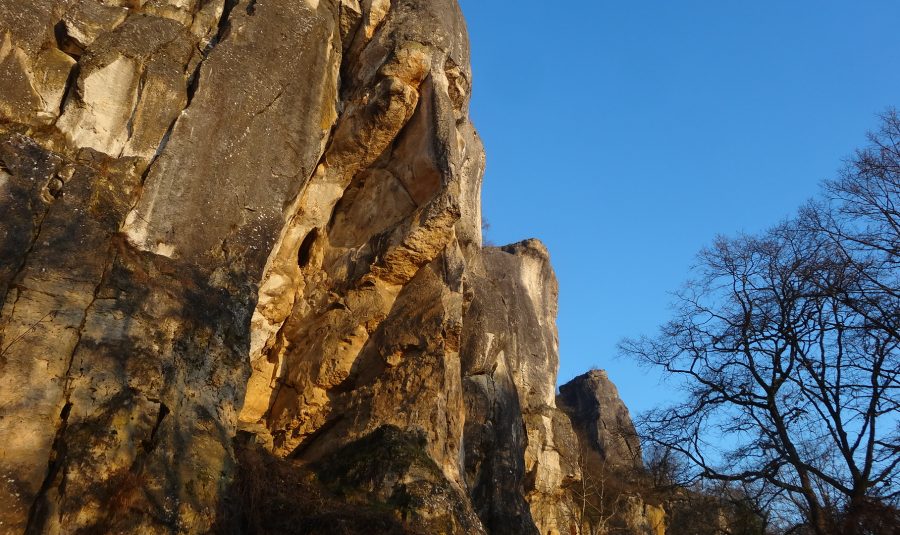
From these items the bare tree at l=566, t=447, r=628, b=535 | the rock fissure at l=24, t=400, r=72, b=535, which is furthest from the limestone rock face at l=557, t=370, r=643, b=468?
the rock fissure at l=24, t=400, r=72, b=535

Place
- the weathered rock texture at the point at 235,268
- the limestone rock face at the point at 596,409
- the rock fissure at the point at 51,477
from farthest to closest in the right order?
the limestone rock face at the point at 596,409 < the weathered rock texture at the point at 235,268 < the rock fissure at the point at 51,477

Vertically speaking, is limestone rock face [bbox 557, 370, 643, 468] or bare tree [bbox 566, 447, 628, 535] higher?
limestone rock face [bbox 557, 370, 643, 468]

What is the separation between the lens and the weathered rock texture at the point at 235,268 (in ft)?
26.1

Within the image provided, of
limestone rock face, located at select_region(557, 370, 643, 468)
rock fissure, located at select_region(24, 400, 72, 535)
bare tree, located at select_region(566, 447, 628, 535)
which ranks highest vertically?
limestone rock face, located at select_region(557, 370, 643, 468)

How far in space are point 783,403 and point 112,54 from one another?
9878mm

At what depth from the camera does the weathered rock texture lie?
7.97m

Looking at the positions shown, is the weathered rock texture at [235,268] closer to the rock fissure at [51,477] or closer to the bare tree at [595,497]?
the rock fissure at [51,477]

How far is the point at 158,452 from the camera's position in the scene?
26.3ft

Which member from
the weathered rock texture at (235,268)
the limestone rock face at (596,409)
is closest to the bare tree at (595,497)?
the limestone rock face at (596,409)

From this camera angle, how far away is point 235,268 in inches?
400

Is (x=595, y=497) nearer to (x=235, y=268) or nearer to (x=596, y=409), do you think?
(x=596, y=409)

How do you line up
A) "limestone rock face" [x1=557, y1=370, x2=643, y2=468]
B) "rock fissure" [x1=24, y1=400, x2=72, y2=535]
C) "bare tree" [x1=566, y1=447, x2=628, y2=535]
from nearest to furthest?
"rock fissure" [x1=24, y1=400, x2=72, y2=535]
"bare tree" [x1=566, y1=447, x2=628, y2=535]
"limestone rock face" [x1=557, y1=370, x2=643, y2=468]

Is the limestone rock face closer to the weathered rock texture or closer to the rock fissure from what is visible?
the weathered rock texture

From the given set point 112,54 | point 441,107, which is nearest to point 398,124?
point 441,107
